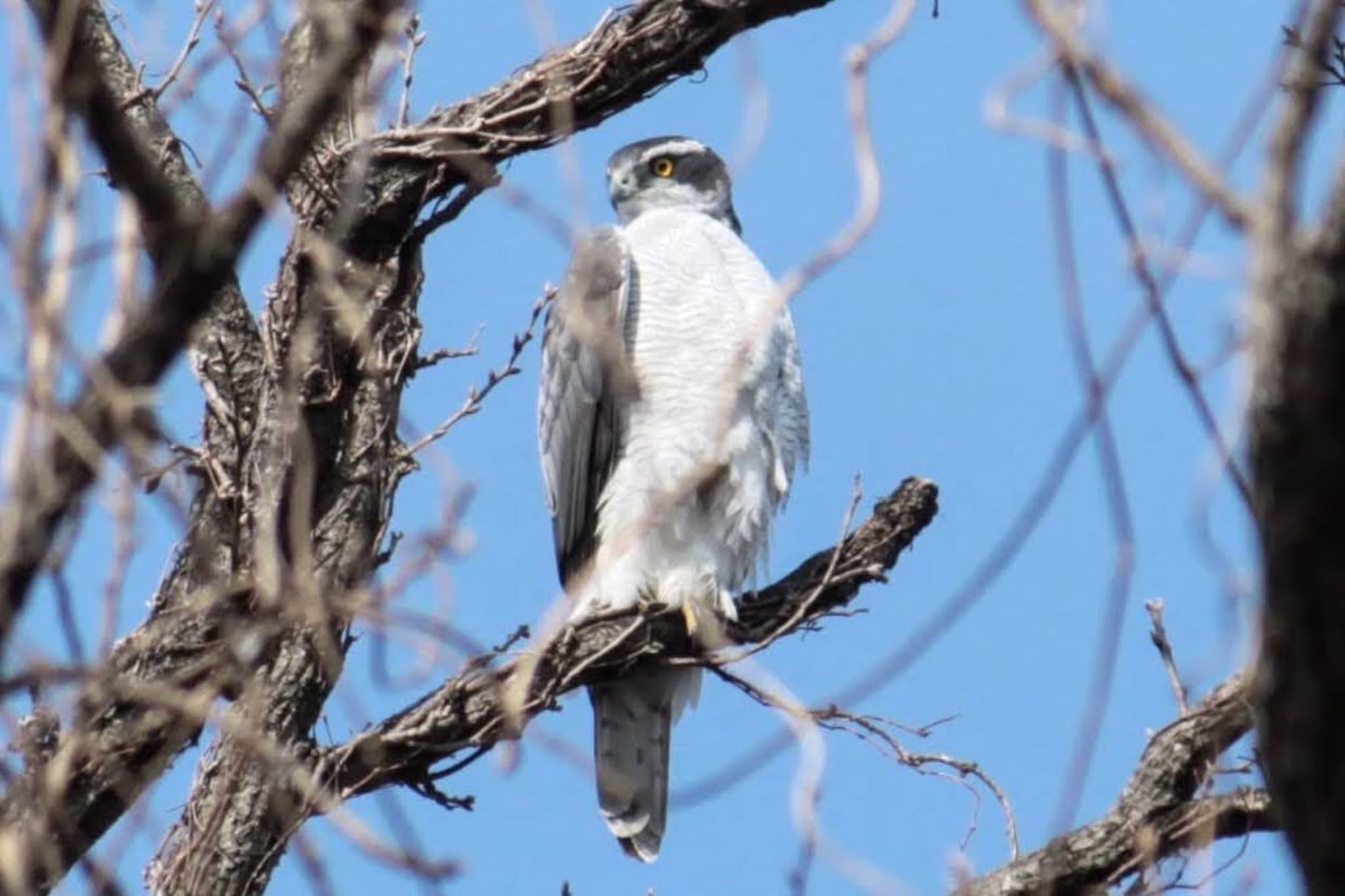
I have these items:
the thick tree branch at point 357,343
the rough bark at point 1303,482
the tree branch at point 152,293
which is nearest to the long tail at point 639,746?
the thick tree branch at point 357,343

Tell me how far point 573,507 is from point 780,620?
0.81 m

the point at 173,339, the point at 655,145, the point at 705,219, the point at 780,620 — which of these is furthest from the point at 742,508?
the point at 173,339

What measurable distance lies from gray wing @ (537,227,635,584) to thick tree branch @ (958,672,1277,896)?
2.04 meters

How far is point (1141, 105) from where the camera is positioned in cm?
169

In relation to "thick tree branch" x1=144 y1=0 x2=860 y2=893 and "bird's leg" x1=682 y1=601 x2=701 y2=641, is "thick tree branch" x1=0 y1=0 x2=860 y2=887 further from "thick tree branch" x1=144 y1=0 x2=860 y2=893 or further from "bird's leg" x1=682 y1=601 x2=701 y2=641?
"bird's leg" x1=682 y1=601 x2=701 y2=641

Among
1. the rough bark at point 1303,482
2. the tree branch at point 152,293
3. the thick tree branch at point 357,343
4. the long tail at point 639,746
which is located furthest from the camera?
the long tail at point 639,746

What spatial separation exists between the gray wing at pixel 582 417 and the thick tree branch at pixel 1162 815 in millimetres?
2044

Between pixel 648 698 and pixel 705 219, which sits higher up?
pixel 705 219

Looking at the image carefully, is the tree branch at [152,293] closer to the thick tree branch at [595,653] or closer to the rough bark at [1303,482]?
the rough bark at [1303,482]

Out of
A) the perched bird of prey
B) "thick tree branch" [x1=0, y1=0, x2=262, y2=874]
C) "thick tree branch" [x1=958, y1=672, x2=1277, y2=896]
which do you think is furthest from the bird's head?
"thick tree branch" [x1=958, y1=672, x2=1277, y2=896]

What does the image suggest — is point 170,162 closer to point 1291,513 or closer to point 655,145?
point 655,145

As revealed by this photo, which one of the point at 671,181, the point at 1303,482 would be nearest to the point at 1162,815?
the point at 1303,482

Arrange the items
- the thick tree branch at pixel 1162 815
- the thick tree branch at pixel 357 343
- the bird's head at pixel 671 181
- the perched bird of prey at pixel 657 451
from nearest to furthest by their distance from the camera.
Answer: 1. the thick tree branch at pixel 1162 815
2. the thick tree branch at pixel 357 343
3. the perched bird of prey at pixel 657 451
4. the bird's head at pixel 671 181

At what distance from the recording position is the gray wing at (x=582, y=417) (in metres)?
6.15
